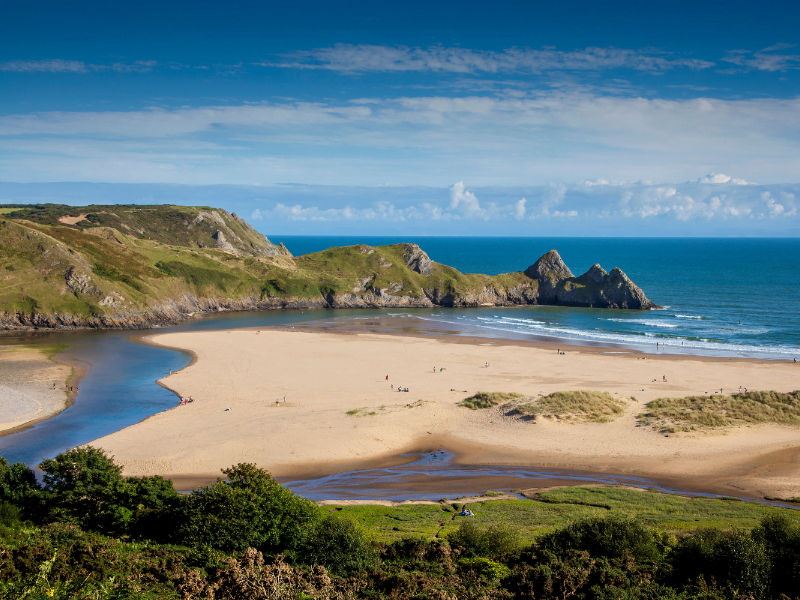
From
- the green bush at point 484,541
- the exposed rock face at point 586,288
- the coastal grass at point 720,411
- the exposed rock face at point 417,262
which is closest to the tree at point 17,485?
the green bush at point 484,541

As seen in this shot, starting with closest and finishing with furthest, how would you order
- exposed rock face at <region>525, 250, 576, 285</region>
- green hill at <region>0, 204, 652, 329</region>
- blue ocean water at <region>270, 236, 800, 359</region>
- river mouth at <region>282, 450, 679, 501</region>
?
river mouth at <region>282, 450, 679, 501</region>, blue ocean water at <region>270, 236, 800, 359</region>, green hill at <region>0, 204, 652, 329</region>, exposed rock face at <region>525, 250, 576, 285</region>

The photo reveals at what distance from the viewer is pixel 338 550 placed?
21500 mm

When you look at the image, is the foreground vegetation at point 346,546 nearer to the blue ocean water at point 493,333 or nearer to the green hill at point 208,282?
the blue ocean water at point 493,333

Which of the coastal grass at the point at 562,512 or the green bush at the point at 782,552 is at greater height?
the green bush at the point at 782,552

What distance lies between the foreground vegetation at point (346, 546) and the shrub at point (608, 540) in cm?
5

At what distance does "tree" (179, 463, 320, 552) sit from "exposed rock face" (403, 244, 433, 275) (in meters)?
121

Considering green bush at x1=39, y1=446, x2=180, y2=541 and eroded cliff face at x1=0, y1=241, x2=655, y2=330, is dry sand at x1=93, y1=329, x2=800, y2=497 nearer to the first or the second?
green bush at x1=39, y1=446, x2=180, y2=541

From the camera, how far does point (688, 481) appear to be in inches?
1457

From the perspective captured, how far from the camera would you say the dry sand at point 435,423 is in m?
39.5

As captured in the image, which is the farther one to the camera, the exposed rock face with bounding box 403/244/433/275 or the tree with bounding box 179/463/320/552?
the exposed rock face with bounding box 403/244/433/275

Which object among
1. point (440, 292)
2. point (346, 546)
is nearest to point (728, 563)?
point (346, 546)

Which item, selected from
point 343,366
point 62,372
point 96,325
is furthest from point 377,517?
point 96,325

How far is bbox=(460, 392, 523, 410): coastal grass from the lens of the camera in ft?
171

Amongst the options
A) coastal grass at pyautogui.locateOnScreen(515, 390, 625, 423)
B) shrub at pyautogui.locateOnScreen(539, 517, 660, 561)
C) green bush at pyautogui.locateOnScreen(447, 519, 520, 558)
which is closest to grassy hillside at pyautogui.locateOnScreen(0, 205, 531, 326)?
coastal grass at pyautogui.locateOnScreen(515, 390, 625, 423)
